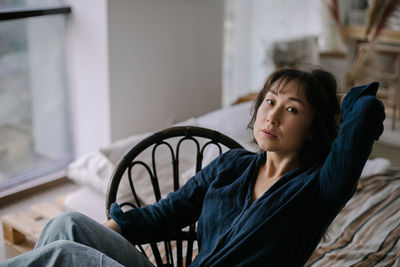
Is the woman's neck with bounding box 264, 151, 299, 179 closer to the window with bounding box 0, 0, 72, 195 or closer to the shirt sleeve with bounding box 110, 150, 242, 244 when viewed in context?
the shirt sleeve with bounding box 110, 150, 242, 244

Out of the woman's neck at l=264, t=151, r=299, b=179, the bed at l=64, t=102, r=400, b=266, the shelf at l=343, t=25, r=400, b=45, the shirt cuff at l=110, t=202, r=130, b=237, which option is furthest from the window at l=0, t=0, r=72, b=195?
the shelf at l=343, t=25, r=400, b=45

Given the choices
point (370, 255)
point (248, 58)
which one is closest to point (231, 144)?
point (370, 255)

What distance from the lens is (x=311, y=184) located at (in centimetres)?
122

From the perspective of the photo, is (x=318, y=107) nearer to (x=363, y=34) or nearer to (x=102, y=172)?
(x=102, y=172)

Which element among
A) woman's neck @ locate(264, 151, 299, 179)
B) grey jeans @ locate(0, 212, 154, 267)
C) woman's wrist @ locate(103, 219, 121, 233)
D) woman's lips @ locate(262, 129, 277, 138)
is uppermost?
woman's lips @ locate(262, 129, 277, 138)

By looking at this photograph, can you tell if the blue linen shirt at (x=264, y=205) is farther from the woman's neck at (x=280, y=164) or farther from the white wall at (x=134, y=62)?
the white wall at (x=134, y=62)

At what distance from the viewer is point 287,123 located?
1.28 metres

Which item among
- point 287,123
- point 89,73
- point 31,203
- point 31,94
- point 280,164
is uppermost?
point 287,123

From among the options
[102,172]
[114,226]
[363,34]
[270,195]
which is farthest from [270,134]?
[363,34]

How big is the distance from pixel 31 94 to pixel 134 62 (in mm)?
594

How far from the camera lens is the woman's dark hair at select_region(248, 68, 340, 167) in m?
1.29

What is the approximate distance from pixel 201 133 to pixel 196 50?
6.39 ft

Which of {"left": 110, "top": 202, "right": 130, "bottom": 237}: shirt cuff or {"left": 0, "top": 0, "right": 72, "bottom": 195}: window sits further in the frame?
{"left": 0, "top": 0, "right": 72, "bottom": 195}: window

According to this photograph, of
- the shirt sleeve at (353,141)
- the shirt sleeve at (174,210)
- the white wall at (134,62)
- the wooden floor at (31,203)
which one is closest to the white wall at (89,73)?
the white wall at (134,62)
